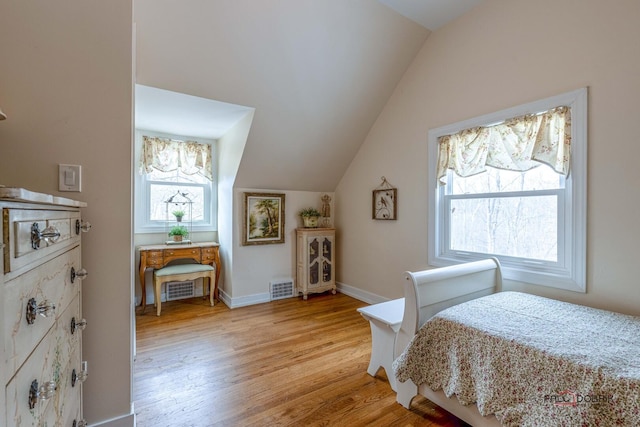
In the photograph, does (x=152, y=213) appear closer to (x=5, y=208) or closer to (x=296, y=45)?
(x=296, y=45)

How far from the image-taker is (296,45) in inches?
101

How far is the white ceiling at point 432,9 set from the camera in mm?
2482

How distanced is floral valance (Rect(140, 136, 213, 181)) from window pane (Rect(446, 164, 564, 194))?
10.2ft

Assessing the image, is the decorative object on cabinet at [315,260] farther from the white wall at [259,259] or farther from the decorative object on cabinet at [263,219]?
the decorative object on cabinet at [263,219]

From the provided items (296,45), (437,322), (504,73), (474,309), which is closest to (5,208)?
(437,322)

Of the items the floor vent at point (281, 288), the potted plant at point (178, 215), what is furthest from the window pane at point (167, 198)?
the floor vent at point (281, 288)

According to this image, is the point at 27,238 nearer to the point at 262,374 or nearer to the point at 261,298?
the point at 262,374

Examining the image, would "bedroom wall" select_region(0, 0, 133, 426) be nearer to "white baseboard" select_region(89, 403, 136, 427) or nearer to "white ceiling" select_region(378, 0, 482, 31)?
"white baseboard" select_region(89, 403, 136, 427)

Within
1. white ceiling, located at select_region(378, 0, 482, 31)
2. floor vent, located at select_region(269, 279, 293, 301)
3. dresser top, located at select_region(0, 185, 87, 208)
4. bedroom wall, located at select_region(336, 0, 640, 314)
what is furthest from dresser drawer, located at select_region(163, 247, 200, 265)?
white ceiling, located at select_region(378, 0, 482, 31)

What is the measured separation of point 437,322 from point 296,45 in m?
2.47

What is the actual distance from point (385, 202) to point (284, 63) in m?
1.84

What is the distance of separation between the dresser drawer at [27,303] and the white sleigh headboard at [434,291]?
62.0 inches

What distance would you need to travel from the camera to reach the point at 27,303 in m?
0.67

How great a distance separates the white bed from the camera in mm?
1081
